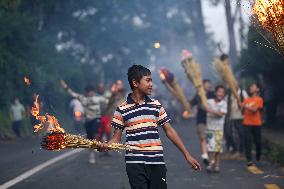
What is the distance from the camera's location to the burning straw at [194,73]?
13.6 meters

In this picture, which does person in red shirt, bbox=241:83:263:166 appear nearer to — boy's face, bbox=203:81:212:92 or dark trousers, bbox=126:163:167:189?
boy's face, bbox=203:81:212:92

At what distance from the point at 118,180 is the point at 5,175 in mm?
2491

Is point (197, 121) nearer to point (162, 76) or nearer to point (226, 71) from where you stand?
point (162, 76)

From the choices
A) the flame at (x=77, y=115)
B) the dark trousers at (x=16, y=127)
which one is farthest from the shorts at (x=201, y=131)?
the dark trousers at (x=16, y=127)

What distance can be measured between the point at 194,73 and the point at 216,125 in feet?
5.87

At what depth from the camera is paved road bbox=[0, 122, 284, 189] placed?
35.0 ft

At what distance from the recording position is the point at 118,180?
11281mm

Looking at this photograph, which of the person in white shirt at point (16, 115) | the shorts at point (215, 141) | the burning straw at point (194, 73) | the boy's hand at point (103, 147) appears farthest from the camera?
the person in white shirt at point (16, 115)

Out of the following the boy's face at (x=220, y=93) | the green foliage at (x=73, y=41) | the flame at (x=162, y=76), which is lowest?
the boy's face at (x=220, y=93)

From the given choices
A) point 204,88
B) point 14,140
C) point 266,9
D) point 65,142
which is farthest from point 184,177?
point 14,140

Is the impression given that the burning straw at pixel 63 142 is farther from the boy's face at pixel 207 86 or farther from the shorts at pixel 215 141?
the boy's face at pixel 207 86

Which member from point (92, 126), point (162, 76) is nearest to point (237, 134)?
point (162, 76)

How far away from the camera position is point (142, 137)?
6.18 m

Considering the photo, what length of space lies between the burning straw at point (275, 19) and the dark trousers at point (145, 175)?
2824 mm
